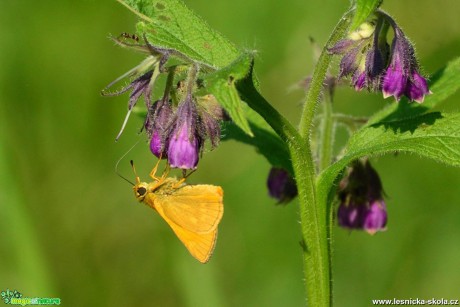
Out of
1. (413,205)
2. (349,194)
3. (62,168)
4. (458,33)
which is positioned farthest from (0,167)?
(458,33)

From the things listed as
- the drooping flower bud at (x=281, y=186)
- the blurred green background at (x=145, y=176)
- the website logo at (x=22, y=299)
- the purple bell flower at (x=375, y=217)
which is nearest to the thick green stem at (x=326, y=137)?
the drooping flower bud at (x=281, y=186)

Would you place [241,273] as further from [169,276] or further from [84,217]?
[84,217]

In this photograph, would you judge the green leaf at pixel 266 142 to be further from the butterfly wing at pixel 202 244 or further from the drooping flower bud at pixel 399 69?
the drooping flower bud at pixel 399 69

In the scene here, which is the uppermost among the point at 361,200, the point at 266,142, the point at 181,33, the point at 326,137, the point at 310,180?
the point at 181,33

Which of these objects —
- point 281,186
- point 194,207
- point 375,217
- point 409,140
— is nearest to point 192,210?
point 194,207

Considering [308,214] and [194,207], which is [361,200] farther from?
[194,207]

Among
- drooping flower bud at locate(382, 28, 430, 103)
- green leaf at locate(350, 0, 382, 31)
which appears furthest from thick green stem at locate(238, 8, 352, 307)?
green leaf at locate(350, 0, 382, 31)
